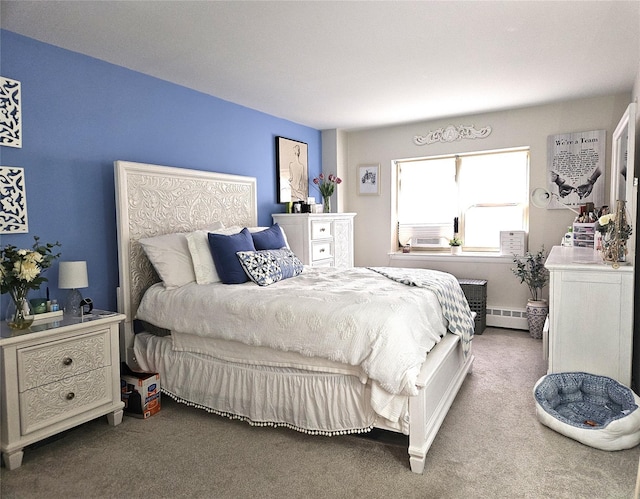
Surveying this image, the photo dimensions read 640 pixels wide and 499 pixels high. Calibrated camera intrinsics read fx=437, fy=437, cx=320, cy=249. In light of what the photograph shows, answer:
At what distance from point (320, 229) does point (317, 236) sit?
10 cm

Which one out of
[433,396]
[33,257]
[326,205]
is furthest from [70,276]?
[326,205]

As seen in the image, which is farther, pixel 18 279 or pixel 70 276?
pixel 70 276

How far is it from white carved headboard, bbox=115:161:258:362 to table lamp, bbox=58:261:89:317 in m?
0.43

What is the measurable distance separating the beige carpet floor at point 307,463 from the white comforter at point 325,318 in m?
0.48

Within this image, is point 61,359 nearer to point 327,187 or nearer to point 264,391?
point 264,391

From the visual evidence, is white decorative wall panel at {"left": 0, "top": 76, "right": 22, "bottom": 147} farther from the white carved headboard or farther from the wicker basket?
the wicker basket

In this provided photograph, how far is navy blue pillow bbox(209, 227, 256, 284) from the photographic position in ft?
10.4

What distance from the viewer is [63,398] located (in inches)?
96.7

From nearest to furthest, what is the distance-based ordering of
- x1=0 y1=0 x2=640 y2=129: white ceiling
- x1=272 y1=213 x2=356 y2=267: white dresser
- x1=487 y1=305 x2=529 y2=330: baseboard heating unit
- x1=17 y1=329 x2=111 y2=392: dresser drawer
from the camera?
1. x1=17 y1=329 x2=111 y2=392: dresser drawer
2. x1=0 y1=0 x2=640 y2=129: white ceiling
3. x1=272 y1=213 x2=356 y2=267: white dresser
4. x1=487 y1=305 x2=529 y2=330: baseboard heating unit

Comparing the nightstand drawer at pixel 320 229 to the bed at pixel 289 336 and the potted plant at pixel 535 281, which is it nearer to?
the bed at pixel 289 336

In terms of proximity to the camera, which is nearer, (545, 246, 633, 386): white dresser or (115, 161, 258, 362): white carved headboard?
(545, 246, 633, 386): white dresser

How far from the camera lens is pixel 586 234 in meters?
3.86

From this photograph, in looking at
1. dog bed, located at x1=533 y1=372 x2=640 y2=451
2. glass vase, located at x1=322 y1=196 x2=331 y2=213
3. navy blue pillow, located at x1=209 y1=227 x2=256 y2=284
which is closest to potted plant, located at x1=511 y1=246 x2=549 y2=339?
dog bed, located at x1=533 y1=372 x2=640 y2=451

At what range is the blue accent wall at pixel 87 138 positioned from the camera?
2740 millimetres
